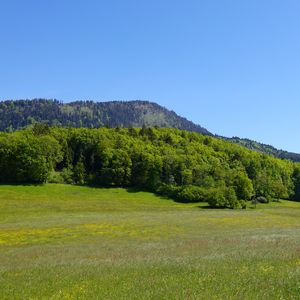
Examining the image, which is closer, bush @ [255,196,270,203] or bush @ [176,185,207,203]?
bush @ [176,185,207,203]

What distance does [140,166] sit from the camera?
14525 centimetres

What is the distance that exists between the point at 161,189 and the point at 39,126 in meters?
69.9

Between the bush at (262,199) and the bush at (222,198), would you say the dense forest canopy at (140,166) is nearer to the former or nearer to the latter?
the bush at (222,198)

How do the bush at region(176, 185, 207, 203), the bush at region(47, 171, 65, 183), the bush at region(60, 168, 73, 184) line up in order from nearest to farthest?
the bush at region(176, 185, 207, 203) < the bush at region(47, 171, 65, 183) < the bush at region(60, 168, 73, 184)

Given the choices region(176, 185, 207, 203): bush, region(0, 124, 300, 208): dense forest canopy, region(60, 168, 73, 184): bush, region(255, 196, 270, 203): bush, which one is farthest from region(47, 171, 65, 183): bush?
region(255, 196, 270, 203): bush

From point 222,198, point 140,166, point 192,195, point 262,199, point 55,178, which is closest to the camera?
→ point 222,198

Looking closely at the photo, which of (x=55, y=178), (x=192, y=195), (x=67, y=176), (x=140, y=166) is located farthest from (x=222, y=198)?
(x=55, y=178)

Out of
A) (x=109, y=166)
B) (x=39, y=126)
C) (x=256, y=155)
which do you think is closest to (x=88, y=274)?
(x=109, y=166)

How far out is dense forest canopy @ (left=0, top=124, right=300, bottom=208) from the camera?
421 feet

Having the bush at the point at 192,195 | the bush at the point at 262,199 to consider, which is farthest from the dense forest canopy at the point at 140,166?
the bush at the point at 262,199

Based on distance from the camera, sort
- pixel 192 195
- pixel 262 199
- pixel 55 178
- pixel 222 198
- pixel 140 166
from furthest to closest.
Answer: pixel 262 199, pixel 140 166, pixel 55 178, pixel 192 195, pixel 222 198

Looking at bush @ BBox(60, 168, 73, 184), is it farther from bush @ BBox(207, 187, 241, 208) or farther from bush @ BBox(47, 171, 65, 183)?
bush @ BBox(207, 187, 241, 208)

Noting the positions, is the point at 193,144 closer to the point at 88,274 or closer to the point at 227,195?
the point at 227,195

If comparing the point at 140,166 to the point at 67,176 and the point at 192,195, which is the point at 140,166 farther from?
the point at 192,195
